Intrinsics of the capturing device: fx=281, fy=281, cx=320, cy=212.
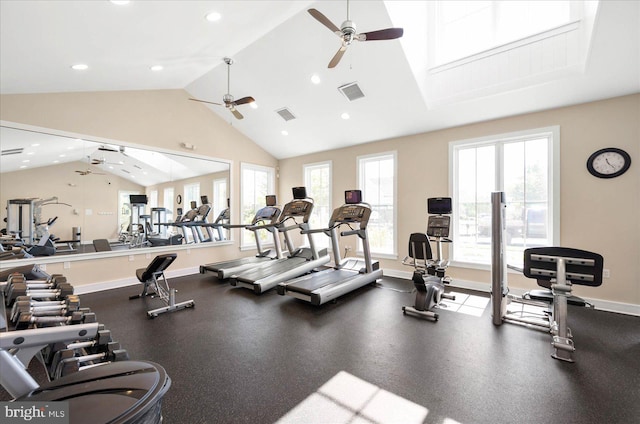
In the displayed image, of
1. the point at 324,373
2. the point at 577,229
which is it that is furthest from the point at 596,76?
the point at 324,373

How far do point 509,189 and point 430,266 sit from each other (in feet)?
6.43

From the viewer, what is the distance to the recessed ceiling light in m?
3.40

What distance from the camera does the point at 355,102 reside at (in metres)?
5.25

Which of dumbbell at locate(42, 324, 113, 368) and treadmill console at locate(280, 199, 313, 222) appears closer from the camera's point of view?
dumbbell at locate(42, 324, 113, 368)

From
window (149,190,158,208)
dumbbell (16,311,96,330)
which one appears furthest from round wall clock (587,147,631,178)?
window (149,190,158,208)

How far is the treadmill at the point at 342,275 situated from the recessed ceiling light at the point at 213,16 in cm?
322

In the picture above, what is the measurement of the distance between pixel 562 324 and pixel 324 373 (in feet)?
8.01

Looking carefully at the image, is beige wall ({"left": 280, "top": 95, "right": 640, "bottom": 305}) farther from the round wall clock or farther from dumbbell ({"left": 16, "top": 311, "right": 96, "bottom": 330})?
dumbbell ({"left": 16, "top": 311, "right": 96, "bottom": 330})

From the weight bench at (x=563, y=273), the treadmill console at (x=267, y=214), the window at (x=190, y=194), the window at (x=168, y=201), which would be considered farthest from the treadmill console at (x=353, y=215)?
the window at (x=168, y=201)

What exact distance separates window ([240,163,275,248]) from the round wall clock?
6.66 metres

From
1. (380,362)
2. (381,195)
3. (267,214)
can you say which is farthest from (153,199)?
(380,362)

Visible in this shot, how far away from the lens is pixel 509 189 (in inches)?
187

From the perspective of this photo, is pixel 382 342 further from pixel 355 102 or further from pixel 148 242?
pixel 148 242

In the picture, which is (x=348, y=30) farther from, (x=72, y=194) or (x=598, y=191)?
(x=72, y=194)
